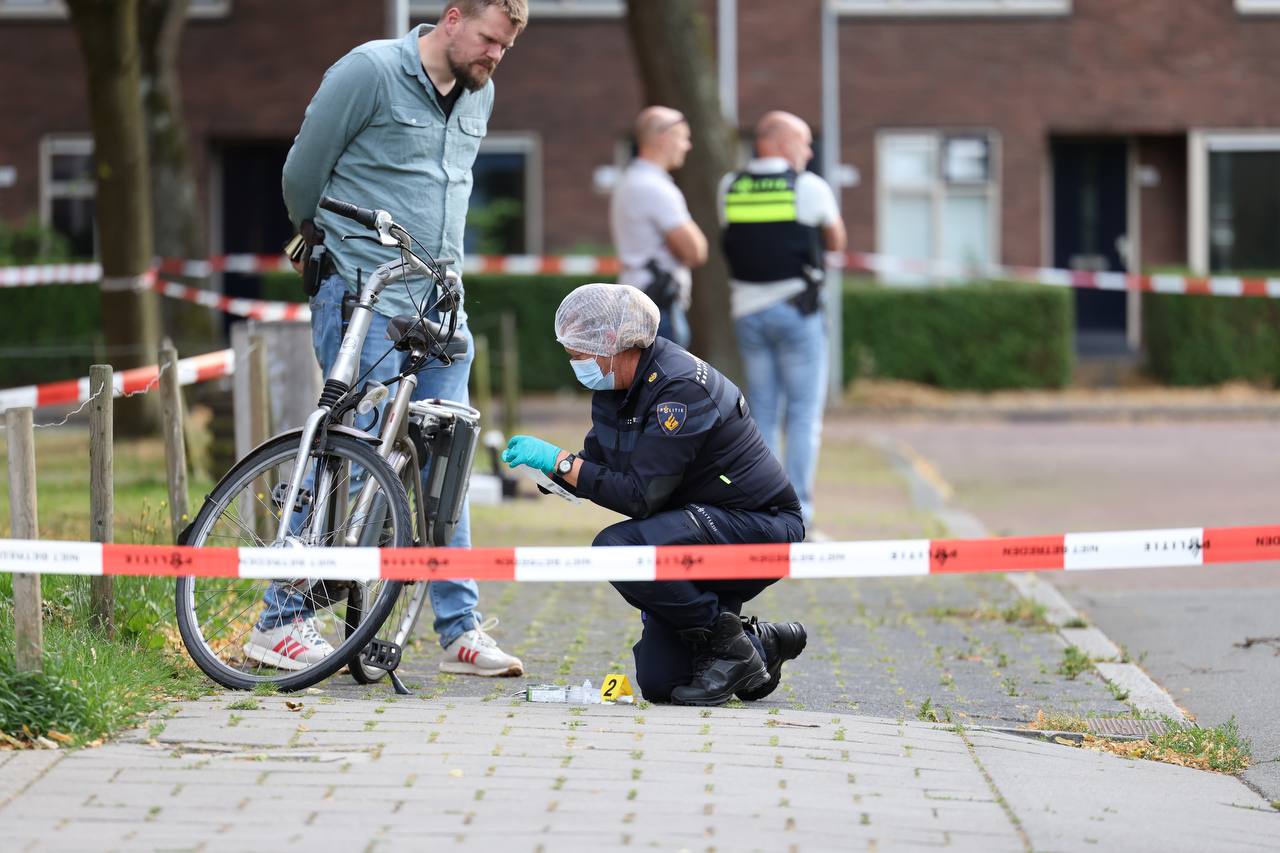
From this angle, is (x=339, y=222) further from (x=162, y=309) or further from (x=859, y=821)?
(x=162, y=309)

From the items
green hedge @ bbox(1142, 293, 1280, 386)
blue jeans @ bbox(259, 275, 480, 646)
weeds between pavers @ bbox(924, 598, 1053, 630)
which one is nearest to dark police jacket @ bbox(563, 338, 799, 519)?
blue jeans @ bbox(259, 275, 480, 646)

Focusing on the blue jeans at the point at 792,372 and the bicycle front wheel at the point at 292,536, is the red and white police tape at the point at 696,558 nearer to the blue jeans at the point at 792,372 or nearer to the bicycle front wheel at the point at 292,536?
the bicycle front wheel at the point at 292,536

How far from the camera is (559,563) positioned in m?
4.87

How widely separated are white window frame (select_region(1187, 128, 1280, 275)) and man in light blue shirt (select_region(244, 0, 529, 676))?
1892cm

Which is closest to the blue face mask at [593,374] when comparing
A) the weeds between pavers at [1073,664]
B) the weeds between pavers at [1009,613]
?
the weeds between pavers at [1073,664]

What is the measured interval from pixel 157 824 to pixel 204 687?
1.50 meters

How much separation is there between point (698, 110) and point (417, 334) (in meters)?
9.90

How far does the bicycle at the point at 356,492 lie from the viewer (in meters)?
5.49

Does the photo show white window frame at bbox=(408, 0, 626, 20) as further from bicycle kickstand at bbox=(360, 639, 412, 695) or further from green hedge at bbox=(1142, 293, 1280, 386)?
bicycle kickstand at bbox=(360, 639, 412, 695)

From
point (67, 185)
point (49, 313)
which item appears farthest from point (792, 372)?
point (67, 185)

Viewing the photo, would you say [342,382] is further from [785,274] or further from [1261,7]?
[1261,7]

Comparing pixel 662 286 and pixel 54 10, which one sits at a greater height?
pixel 54 10

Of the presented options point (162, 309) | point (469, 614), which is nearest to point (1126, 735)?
point (469, 614)

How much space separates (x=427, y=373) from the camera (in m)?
6.02
